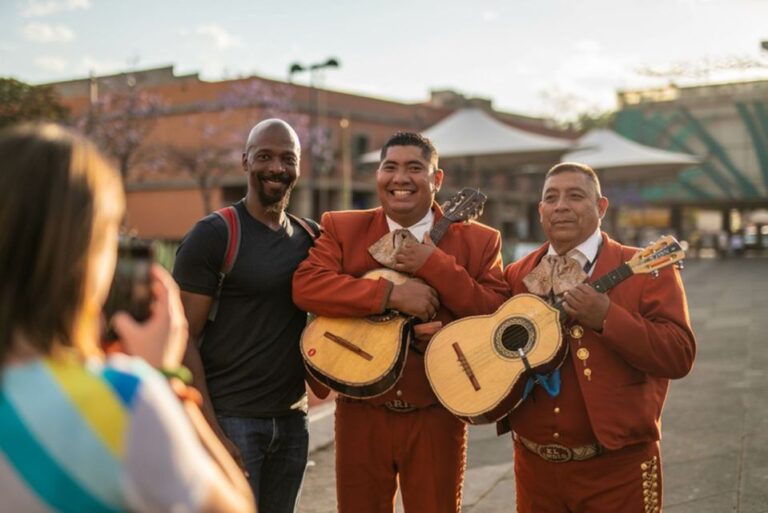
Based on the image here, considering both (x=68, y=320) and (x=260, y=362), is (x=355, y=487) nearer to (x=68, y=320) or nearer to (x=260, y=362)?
(x=260, y=362)

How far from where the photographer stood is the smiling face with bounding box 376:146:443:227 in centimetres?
380

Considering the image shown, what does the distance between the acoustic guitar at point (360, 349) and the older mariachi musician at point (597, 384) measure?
58cm

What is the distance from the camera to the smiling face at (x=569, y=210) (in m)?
3.54

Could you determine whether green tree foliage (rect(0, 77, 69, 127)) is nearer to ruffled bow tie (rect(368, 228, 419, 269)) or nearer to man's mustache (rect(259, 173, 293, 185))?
man's mustache (rect(259, 173, 293, 185))

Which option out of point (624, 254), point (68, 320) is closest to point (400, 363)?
point (624, 254)

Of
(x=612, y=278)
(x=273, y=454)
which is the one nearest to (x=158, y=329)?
(x=273, y=454)

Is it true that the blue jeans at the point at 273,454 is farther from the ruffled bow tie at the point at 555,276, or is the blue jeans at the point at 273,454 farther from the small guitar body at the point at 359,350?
the ruffled bow tie at the point at 555,276

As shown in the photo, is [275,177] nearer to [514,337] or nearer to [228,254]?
[228,254]

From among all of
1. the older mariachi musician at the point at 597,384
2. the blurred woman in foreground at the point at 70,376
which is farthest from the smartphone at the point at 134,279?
the older mariachi musician at the point at 597,384

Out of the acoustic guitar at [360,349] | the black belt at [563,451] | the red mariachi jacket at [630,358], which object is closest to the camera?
the red mariachi jacket at [630,358]

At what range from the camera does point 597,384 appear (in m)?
3.31

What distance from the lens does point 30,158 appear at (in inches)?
55.7

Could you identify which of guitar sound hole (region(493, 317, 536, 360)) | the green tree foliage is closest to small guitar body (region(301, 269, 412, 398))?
guitar sound hole (region(493, 317, 536, 360))

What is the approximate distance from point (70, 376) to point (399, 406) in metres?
2.35
